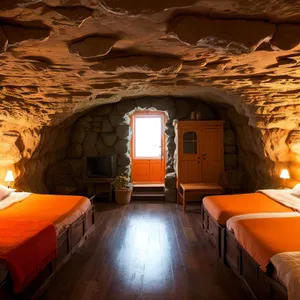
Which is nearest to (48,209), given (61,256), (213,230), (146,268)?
(61,256)

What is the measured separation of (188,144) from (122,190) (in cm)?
187

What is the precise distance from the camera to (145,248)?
12.7 ft

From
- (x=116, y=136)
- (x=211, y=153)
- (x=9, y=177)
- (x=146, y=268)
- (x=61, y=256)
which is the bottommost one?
(x=146, y=268)

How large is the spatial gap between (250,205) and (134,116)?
4.98 meters

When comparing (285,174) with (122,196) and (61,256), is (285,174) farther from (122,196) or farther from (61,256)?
(61,256)

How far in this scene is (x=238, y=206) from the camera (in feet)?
11.9

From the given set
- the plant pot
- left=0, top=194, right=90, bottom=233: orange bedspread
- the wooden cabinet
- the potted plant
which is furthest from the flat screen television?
left=0, top=194, right=90, bottom=233: orange bedspread

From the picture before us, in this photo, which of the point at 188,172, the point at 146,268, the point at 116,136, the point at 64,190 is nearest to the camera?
the point at 146,268

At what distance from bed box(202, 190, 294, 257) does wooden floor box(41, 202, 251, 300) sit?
26 centimetres

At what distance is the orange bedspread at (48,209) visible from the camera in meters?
3.19

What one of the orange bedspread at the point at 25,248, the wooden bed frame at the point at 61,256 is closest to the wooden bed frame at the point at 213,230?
the wooden bed frame at the point at 61,256

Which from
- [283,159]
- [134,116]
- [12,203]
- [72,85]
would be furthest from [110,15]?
[134,116]

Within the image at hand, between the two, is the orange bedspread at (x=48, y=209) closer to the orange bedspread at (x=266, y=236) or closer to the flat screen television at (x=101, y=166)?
the orange bedspread at (x=266, y=236)

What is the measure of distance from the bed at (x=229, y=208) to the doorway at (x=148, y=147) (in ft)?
12.4
